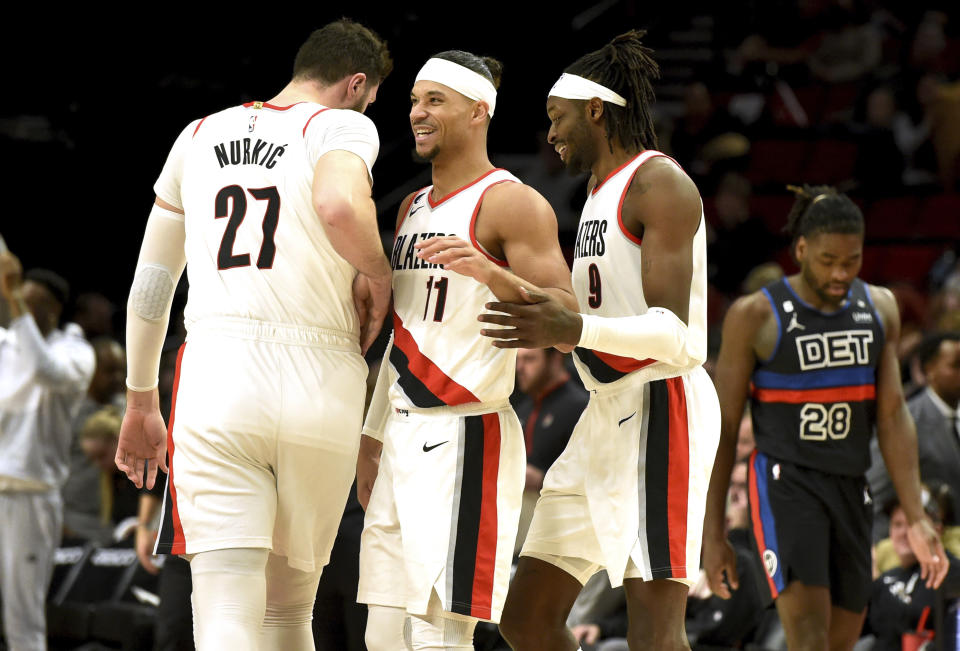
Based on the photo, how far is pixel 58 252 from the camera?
12.0 metres

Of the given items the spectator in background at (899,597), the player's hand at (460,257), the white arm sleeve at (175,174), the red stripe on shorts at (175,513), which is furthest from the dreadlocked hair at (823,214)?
the red stripe on shorts at (175,513)

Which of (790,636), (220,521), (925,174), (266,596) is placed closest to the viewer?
(220,521)

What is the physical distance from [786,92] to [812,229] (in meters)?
9.79

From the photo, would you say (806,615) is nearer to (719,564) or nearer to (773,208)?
(719,564)

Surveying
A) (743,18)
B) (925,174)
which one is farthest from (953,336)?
(743,18)

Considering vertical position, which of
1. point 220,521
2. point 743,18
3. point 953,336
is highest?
point 743,18

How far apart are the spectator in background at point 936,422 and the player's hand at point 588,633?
1762 mm

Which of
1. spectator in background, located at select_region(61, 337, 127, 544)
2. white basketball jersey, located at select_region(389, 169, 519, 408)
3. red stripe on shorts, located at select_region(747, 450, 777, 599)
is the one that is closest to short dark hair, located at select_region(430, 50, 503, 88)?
white basketball jersey, located at select_region(389, 169, 519, 408)

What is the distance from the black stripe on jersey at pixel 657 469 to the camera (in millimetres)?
4379

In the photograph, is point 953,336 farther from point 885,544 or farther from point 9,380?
point 9,380

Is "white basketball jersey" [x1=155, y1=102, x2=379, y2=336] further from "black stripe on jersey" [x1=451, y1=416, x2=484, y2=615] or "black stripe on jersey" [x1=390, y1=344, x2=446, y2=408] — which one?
"black stripe on jersey" [x1=451, y1=416, x2=484, y2=615]

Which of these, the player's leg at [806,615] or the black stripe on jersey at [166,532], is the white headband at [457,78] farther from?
the player's leg at [806,615]

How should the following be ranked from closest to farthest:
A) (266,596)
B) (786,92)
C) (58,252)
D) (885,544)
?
(266,596) → (885,544) → (58,252) → (786,92)

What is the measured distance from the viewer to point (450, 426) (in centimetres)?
432
